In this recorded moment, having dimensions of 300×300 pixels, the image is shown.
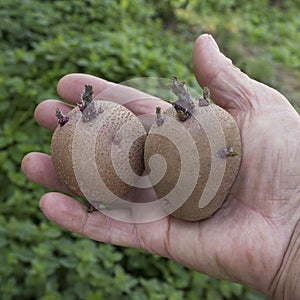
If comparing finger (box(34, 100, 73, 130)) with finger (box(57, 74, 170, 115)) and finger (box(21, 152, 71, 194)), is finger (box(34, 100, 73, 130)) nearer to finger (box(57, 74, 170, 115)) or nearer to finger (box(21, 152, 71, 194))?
finger (box(57, 74, 170, 115))

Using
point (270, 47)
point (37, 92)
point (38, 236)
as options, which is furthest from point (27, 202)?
point (270, 47)

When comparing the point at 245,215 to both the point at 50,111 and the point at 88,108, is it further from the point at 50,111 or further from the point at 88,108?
the point at 50,111

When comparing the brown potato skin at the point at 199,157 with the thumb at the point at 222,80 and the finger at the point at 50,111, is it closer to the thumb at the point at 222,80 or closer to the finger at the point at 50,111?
the thumb at the point at 222,80

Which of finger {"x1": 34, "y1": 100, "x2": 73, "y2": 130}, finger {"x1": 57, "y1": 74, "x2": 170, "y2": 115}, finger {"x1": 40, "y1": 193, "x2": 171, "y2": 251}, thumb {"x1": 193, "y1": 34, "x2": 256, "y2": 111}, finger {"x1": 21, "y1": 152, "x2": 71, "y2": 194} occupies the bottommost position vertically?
finger {"x1": 40, "y1": 193, "x2": 171, "y2": 251}

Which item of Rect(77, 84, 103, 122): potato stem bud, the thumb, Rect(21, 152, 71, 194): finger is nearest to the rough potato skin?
Rect(77, 84, 103, 122): potato stem bud

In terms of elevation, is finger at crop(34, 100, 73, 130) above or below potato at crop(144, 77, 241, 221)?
below

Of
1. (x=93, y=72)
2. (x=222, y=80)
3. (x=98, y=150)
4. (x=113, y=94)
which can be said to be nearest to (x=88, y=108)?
(x=98, y=150)

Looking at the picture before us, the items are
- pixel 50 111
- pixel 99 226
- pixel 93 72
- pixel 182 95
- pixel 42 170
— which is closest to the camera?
pixel 182 95
